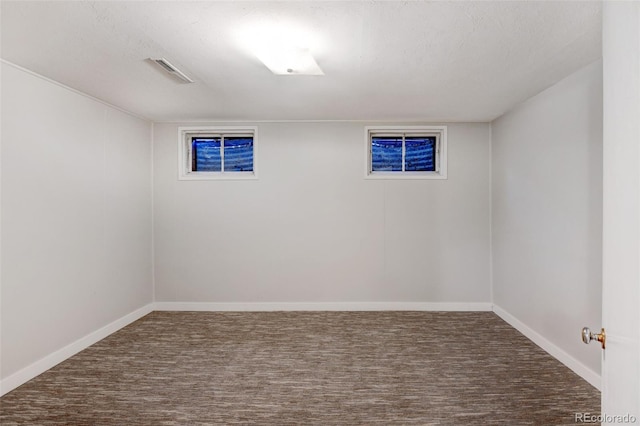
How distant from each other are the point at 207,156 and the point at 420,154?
2.78 meters

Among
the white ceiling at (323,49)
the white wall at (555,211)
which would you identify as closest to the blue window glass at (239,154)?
the white ceiling at (323,49)

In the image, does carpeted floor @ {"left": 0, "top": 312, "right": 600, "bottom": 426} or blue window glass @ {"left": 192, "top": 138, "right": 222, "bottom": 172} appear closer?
carpeted floor @ {"left": 0, "top": 312, "right": 600, "bottom": 426}

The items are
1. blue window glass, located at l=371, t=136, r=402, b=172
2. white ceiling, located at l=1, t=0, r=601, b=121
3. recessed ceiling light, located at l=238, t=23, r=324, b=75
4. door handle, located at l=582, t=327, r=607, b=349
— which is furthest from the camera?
blue window glass, located at l=371, t=136, r=402, b=172

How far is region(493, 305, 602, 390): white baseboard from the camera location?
232 centimetres

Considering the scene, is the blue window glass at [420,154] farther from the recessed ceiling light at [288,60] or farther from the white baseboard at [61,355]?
the white baseboard at [61,355]

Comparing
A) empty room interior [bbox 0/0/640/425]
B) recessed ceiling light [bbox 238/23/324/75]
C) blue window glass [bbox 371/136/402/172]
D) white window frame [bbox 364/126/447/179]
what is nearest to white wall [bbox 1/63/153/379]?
empty room interior [bbox 0/0/640/425]

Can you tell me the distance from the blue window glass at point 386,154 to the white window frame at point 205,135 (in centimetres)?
152

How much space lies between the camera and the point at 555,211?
9.02 ft

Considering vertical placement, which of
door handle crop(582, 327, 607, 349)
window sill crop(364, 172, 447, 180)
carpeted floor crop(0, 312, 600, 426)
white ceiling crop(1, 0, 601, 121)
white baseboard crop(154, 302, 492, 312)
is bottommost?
carpeted floor crop(0, 312, 600, 426)

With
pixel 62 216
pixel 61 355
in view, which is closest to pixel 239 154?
pixel 62 216

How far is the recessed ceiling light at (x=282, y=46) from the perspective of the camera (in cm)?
186

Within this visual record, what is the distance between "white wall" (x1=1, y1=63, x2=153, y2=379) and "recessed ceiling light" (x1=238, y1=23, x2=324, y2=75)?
183 centimetres

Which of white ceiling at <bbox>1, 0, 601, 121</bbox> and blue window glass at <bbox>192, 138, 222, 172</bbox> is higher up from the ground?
white ceiling at <bbox>1, 0, 601, 121</bbox>

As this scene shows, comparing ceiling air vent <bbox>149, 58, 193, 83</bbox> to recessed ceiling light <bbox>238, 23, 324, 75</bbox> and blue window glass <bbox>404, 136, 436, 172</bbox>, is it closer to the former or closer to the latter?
recessed ceiling light <bbox>238, 23, 324, 75</bbox>
